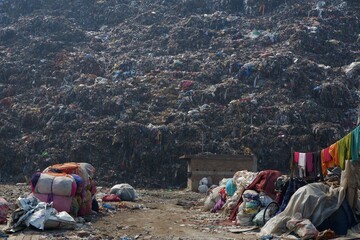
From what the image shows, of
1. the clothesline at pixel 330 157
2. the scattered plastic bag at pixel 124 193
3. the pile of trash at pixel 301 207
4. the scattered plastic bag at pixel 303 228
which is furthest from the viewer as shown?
the scattered plastic bag at pixel 124 193

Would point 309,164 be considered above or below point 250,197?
above

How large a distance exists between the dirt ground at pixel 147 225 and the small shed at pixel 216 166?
14.5 ft

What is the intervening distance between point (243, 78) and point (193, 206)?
39.1 ft

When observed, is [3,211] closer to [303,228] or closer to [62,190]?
[62,190]

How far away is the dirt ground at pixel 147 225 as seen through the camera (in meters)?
8.22

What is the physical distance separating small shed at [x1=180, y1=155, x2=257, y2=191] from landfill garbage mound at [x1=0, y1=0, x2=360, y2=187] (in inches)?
80.8

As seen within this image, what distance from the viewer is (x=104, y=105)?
2403 cm

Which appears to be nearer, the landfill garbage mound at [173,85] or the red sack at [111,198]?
the red sack at [111,198]

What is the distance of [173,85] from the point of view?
25438 millimetres

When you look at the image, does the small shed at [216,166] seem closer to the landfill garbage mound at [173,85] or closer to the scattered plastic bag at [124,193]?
the landfill garbage mound at [173,85]

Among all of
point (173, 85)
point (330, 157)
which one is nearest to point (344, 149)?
point (330, 157)

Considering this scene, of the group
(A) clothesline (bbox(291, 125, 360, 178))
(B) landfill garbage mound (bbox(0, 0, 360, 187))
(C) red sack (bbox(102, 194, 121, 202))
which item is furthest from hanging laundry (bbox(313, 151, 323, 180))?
(B) landfill garbage mound (bbox(0, 0, 360, 187))

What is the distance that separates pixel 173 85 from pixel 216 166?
764 cm

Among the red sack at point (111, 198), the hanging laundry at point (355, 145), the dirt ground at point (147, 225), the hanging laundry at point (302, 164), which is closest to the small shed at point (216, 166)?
the dirt ground at point (147, 225)
